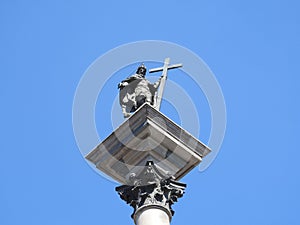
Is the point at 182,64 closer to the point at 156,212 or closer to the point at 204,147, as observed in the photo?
the point at 204,147

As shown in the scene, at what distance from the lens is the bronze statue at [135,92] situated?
947 inches

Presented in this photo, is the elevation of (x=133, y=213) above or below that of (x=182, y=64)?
below

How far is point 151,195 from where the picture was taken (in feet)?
70.6

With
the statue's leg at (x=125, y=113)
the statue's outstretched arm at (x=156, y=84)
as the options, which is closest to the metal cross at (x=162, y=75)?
the statue's outstretched arm at (x=156, y=84)

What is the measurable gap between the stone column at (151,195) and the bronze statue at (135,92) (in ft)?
7.58

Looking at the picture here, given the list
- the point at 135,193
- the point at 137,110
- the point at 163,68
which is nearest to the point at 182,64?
the point at 163,68

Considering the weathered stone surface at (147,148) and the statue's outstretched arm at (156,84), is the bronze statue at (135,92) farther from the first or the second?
the weathered stone surface at (147,148)

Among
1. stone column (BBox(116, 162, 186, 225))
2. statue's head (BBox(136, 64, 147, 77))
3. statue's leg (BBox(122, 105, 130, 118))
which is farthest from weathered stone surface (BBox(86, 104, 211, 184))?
statue's head (BBox(136, 64, 147, 77))

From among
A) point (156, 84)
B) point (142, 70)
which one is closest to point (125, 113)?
point (156, 84)

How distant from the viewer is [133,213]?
70.8 feet

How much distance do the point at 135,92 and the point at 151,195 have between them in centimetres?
371

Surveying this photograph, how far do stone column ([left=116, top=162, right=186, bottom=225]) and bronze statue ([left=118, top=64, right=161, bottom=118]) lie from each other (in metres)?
2.31

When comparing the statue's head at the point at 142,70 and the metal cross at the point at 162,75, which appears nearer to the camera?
the metal cross at the point at 162,75

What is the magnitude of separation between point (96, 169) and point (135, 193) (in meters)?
1.41
